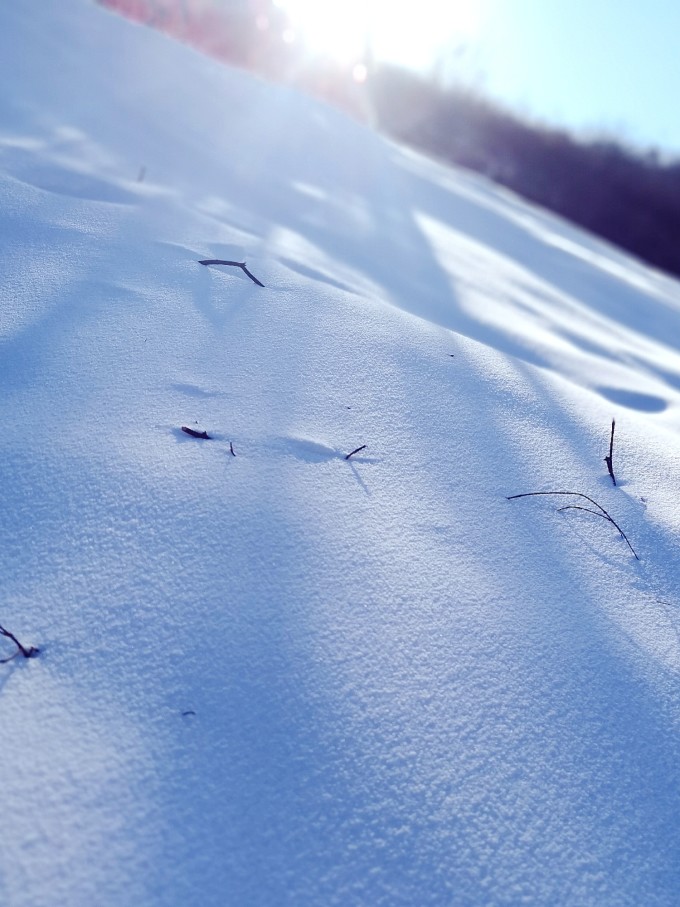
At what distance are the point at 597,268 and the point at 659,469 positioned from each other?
10.7 ft

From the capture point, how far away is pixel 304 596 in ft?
2.62

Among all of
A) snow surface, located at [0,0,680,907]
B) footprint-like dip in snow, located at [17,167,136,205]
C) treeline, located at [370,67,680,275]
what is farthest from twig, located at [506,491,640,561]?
treeline, located at [370,67,680,275]

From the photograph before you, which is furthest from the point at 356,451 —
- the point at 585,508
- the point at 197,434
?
the point at 585,508

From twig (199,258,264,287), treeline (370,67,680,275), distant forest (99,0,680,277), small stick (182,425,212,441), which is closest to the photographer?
small stick (182,425,212,441)

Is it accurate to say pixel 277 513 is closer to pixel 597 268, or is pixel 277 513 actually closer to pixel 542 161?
pixel 597 268

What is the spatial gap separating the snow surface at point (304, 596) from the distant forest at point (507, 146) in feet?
31.9

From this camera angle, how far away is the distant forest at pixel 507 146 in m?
10.3

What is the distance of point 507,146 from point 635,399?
48.1 feet

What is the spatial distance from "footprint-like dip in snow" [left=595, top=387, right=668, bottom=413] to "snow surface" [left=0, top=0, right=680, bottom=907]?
1 cm

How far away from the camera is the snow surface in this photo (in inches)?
23.3

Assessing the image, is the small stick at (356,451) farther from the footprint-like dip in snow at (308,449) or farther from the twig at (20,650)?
the twig at (20,650)

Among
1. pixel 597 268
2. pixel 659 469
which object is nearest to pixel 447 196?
pixel 597 268

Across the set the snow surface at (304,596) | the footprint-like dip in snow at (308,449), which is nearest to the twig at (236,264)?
the snow surface at (304,596)

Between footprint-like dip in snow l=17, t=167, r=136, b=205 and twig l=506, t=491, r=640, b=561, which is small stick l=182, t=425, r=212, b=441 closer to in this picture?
twig l=506, t=491, r=640, b=561
